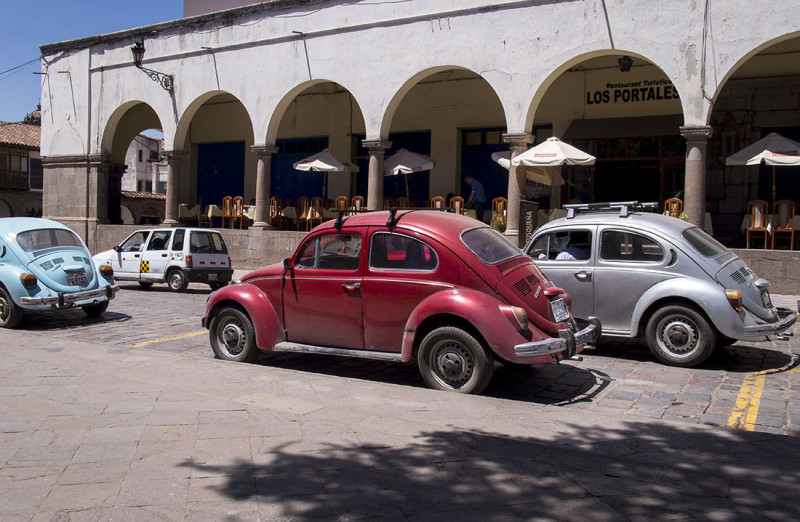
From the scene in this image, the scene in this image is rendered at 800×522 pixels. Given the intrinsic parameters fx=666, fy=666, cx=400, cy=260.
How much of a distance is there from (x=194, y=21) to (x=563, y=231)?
15.4m

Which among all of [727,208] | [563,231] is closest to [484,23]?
[727,208]

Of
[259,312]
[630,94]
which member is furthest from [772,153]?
[259,312]

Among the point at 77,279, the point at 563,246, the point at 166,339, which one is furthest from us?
the point at 77,279

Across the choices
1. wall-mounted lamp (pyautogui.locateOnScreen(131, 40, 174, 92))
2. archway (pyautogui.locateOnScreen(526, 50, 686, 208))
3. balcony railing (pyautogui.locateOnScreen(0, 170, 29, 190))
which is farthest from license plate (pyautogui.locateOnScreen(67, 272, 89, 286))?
balcony railing (pyautogui.locateOnScreen(0, 170, 29, 190))

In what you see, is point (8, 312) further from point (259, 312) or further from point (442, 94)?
point (442, 94)

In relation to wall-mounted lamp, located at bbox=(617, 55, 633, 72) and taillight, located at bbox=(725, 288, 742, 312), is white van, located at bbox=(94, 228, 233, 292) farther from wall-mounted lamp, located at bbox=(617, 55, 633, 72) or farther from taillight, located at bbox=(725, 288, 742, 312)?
taillight, located at bbox=(725, 288, 742, 312)

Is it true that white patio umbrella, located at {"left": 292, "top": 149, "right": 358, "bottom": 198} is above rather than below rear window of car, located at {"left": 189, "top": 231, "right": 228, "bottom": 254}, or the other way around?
above

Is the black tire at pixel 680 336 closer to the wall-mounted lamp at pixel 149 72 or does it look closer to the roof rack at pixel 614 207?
the roof rack at pixel 614 207

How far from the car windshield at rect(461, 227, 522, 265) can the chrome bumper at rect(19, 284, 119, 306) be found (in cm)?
636

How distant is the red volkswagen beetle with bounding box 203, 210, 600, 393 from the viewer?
571cm

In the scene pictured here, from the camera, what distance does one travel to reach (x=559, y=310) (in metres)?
6.27

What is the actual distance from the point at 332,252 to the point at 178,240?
9213 millimetres

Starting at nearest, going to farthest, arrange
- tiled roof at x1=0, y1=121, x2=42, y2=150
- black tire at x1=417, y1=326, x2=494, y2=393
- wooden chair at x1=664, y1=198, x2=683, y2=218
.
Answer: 1. black tire at x1=417, y1=326, x2=494, y2=393
2. wooden chair at x1=664, y1=198, x2=683, y2=218
3. tiled roof at x1=0, y1=121, x2=42, y2=150

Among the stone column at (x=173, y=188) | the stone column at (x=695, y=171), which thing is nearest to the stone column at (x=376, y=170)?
the stone column at (x=173, y=188)
